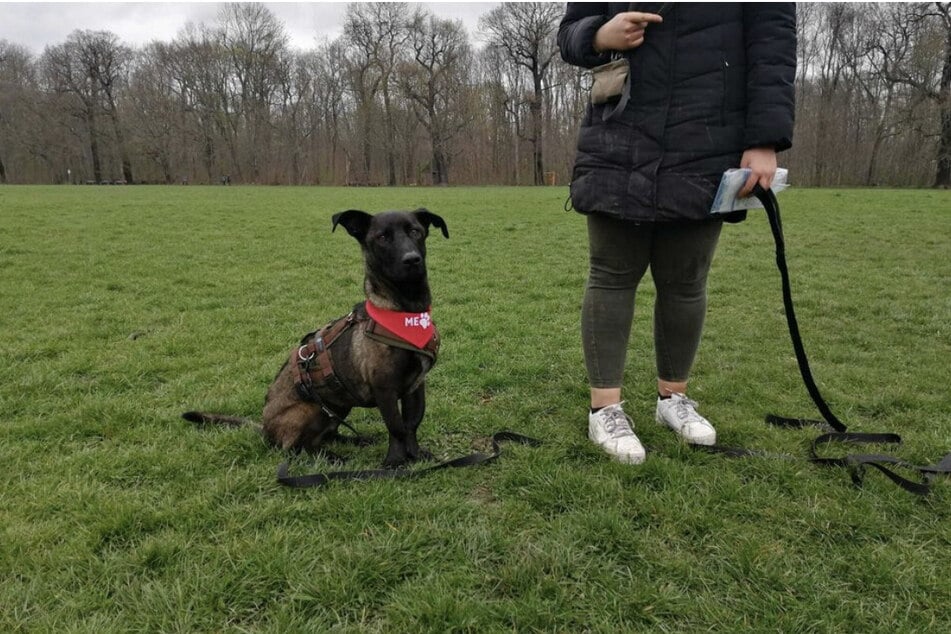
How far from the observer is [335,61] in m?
50.9

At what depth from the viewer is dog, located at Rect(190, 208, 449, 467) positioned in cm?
263

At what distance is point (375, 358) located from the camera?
8.64 ft

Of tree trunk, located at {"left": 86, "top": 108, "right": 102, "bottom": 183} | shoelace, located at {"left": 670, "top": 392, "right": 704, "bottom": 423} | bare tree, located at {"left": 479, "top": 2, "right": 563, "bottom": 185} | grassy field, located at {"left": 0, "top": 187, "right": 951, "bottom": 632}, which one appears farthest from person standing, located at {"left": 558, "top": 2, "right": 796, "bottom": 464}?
tree trunk, located at {"left": 86, "top": 108, "right": 102, "bottom": 183}

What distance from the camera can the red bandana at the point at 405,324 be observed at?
8.54 ft

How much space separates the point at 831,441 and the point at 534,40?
4801cm

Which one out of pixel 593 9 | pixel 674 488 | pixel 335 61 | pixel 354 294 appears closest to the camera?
pixel 674 488

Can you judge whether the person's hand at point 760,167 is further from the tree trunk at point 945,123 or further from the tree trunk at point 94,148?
the tree trunk at point 94,148

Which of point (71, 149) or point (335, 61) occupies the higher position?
point (335, 61)

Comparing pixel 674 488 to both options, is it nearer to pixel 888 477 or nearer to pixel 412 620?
pixel 888 477

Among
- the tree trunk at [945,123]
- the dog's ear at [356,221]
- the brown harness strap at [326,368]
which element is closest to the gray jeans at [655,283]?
the brown harness strap at [326,368]

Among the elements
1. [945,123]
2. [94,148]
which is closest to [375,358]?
[945,123]

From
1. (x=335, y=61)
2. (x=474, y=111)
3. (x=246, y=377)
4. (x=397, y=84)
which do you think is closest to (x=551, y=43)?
(x=474, y=111)

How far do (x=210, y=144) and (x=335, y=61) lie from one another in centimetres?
1331

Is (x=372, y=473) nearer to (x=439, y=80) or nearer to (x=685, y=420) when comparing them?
(x=685, y=420)
